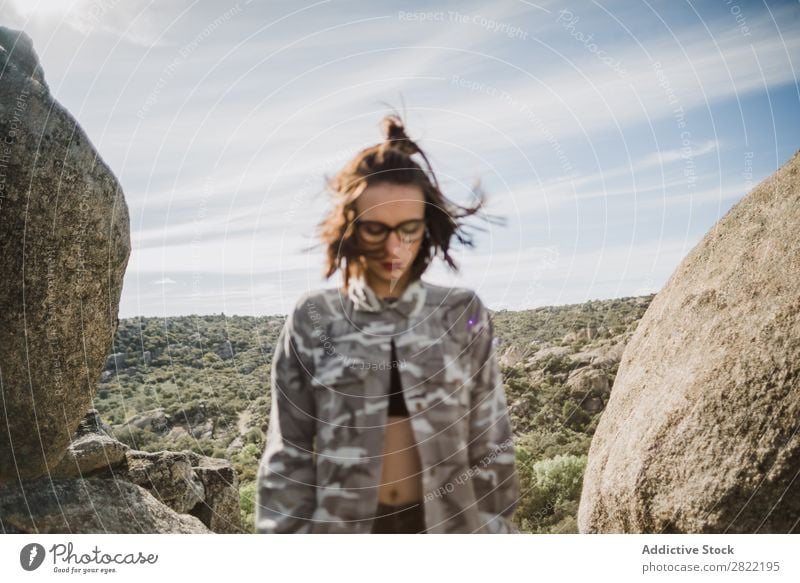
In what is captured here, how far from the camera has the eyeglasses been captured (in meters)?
2.82

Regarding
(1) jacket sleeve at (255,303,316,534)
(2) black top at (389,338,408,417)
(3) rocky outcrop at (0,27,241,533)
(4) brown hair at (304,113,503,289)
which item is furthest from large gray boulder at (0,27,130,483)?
(2) black top at (389,338,408,417)

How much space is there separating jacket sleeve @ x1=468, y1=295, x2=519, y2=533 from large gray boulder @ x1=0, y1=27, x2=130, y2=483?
2566 millimetres

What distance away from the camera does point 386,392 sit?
2.65m

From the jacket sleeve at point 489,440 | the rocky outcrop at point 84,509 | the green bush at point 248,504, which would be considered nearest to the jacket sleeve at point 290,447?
the jacket sleeve at point 489,440

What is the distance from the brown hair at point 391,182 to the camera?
274 cm

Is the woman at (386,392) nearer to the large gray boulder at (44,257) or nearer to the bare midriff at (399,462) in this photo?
the bare midriff at (399,462)

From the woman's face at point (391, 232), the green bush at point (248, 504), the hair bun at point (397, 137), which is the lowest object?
the green bush at point (248, 504)

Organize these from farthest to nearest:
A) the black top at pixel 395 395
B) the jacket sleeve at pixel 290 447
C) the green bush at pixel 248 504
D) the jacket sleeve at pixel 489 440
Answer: the green bush at pixel 248 504, the black top at pixel 395 395, the jacket sleeve at pixel 489 440, the jacket sleeve at pixel 290 447

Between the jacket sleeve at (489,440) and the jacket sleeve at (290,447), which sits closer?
the jacket sleeve at (290,447)

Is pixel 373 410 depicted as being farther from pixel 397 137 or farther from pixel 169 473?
pixel 169 473

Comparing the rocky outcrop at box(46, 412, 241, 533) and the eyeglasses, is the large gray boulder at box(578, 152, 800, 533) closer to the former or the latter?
the eyeglasses

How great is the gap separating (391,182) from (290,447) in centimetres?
118

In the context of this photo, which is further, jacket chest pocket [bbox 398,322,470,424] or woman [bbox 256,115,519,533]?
jacket chest pocket [bbox 398,322,470,424]
